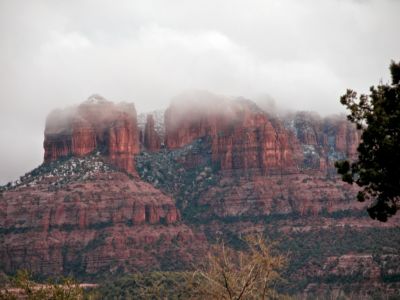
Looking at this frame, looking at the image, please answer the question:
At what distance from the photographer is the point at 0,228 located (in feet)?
629

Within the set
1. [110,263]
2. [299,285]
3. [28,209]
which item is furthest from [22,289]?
[28,209]

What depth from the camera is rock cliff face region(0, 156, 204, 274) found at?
182 meters

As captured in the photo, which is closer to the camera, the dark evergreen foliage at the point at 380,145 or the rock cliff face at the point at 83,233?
the dark evergreen foliage at the point at 380,145

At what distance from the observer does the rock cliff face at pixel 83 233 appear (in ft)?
598

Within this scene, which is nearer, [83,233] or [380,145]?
[380,145]

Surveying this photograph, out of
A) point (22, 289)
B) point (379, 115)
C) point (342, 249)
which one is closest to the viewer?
point (379, 115)

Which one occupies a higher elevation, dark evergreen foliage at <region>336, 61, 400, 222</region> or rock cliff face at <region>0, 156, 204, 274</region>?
dark evergreen foliage at <region>336, 61, 400, 222</region>

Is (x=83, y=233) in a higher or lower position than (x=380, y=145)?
lower

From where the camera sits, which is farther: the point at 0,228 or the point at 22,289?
the point at 0,228

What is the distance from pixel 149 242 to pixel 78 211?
14.4 meters

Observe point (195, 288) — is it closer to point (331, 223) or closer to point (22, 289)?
point (22, 289)

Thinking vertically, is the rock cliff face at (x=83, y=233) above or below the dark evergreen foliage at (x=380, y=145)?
below

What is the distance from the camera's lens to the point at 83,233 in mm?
191750

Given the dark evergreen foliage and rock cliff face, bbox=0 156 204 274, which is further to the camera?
rock cliff face, bbox=0 156 204 274
